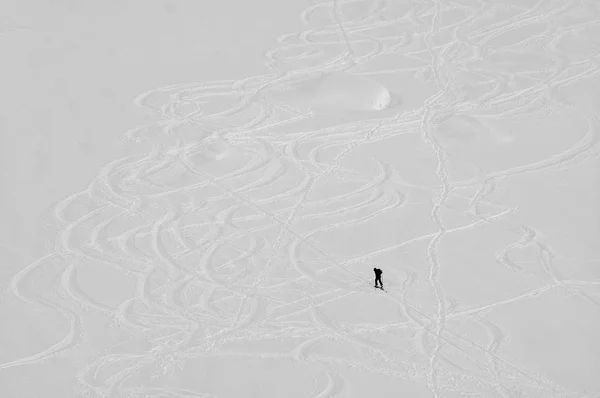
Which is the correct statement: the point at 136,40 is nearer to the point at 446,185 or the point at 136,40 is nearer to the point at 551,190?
the point at 446,185

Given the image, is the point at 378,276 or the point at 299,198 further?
the point at 299,198

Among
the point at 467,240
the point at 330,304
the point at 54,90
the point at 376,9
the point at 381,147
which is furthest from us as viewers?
the point at 376,9

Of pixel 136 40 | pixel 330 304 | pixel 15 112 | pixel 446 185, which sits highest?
pixel 136 40

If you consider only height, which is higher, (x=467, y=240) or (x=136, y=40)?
(x=136, y=40)

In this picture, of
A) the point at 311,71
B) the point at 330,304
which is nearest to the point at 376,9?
the point at 311,71

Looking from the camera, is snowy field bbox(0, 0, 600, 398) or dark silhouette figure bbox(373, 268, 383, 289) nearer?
snowy field bbox(0, 0, 600, 398)

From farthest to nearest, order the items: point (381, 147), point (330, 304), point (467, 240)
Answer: point (381, 147) → point (467, 240) → point (330, 304)

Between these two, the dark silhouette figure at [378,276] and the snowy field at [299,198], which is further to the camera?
the dark silhouette figure at [378,276]

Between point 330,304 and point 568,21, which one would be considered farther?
point 568,21
